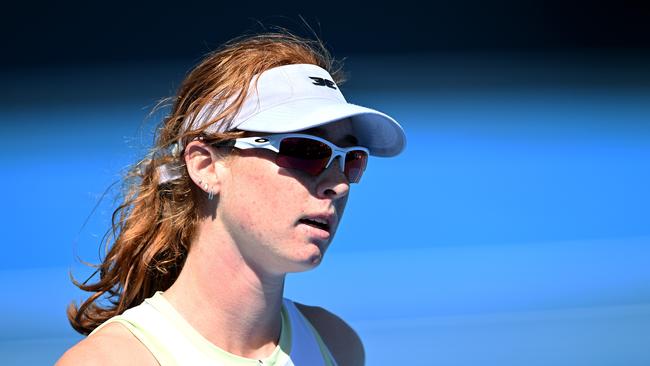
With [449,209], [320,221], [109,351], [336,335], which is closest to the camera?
[109,351]

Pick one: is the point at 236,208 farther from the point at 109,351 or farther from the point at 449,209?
the point at 449,209

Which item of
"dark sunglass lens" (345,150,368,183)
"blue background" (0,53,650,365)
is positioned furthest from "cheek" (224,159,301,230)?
"blue background" (0,53,650,365)

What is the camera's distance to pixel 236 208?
1.44m

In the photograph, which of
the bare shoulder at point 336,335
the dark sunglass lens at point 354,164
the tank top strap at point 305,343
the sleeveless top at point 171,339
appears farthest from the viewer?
the bare shoulder at point 336,335

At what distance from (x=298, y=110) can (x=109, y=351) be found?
469 millimetres

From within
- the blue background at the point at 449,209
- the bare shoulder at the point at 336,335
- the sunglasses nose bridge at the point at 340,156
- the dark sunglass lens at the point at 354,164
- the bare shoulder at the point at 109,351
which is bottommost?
the bare shoulder at the point at 109,351

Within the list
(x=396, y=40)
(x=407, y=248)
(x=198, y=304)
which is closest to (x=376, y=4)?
(x=396, y=40)

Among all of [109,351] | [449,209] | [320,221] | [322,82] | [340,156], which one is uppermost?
[449,209]

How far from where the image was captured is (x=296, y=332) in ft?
5.40

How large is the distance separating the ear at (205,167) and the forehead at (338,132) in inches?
6.3

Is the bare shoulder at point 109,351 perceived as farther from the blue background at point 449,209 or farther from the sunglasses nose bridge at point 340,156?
the blue background at point 449,209

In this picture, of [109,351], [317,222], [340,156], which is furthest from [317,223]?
[109,351]

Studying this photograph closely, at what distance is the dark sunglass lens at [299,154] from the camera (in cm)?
141

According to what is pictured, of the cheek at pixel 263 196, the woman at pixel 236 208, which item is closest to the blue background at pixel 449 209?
the woman at pixel 236 208
